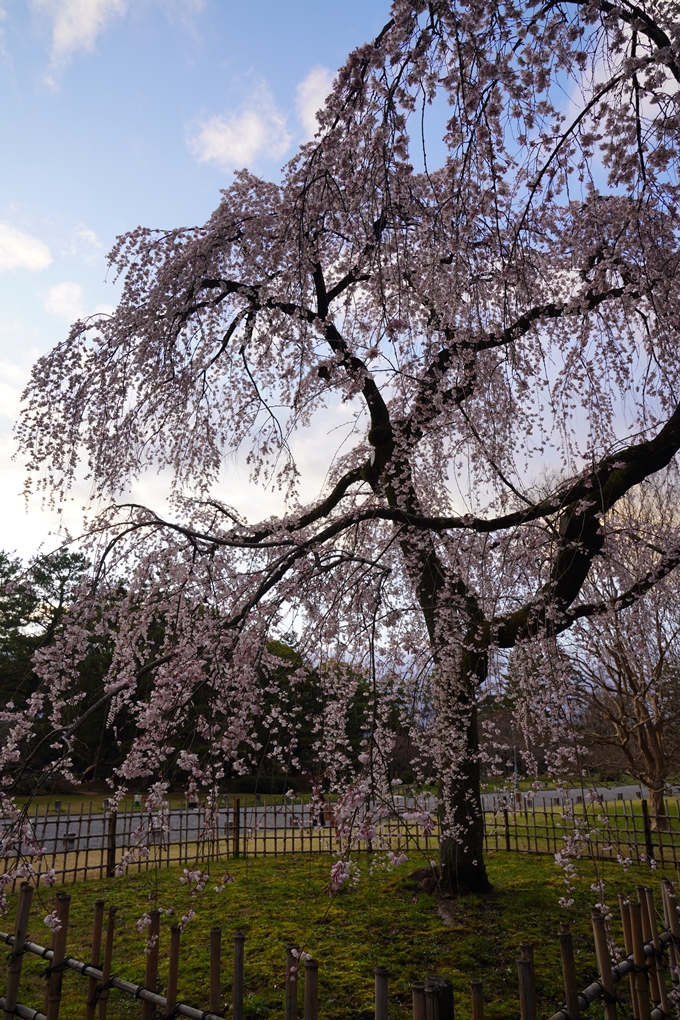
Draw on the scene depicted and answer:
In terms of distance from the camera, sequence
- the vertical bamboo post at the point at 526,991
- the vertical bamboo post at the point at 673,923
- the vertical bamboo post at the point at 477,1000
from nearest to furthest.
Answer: the vertical bamboo post at the point at 526,991 → the vertical bamboo post at the point at 477,1000 → the vertical bamboo post at the point at 673,923

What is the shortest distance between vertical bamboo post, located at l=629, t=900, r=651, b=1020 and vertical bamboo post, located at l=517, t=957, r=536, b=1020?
1.00 metres

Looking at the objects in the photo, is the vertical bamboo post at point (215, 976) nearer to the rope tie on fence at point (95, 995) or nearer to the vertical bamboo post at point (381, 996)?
the rope tie on fence at point (95, 995)

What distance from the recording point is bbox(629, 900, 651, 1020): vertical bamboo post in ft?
10.1

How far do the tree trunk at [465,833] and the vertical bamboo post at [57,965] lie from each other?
3595 mm

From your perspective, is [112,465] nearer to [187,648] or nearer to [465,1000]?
[187,648]

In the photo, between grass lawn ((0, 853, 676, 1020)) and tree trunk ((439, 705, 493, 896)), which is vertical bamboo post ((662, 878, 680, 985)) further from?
tree trunk ((439, 705, 493, 896))

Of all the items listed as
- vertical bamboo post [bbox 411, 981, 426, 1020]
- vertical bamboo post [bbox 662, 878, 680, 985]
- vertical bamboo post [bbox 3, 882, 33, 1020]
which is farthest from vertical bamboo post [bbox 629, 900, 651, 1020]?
vertical bamboo post [bbox 3, 882, 33, 1020]

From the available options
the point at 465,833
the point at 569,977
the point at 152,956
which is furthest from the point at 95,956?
the point at 465,833

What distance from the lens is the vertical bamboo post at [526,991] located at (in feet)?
8.03

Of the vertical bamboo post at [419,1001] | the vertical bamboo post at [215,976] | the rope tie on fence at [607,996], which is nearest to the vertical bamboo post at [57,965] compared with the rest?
the vertical bamboo post at [215,976]

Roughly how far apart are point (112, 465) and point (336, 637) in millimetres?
2469

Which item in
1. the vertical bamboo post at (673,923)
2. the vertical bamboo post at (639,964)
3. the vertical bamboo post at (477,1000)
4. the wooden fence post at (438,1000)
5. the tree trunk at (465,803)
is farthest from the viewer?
the tree trunk at (465,803)

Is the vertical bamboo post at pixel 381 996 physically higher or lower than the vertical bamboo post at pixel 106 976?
higher

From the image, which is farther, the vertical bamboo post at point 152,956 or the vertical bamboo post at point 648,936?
the vertical bamboo post at point 648,936
